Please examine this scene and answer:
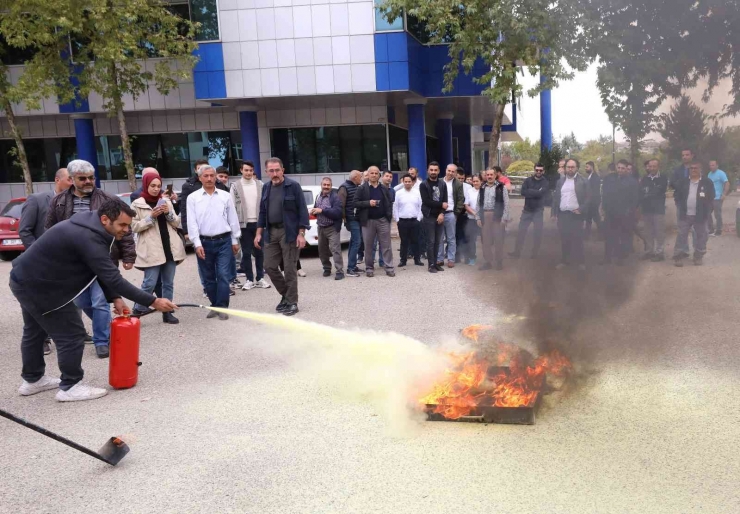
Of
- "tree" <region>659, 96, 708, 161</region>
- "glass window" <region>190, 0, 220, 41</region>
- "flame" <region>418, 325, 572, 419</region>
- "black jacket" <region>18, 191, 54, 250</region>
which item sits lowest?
"flame" <region>418, 325, 572, 419</region>

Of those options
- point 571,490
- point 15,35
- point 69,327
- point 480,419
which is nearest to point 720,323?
point 480,419

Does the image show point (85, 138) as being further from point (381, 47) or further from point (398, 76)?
point (398, 76)

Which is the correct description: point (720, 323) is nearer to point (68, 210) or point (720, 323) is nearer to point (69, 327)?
point (69, 327)

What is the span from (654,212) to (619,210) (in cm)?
67

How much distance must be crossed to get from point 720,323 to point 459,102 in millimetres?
16463

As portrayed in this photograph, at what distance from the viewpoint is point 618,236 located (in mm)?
8734

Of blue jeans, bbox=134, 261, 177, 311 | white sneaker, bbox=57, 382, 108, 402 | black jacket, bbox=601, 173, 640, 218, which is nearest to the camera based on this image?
white sneaker, bbox=57, 382, 108, 402

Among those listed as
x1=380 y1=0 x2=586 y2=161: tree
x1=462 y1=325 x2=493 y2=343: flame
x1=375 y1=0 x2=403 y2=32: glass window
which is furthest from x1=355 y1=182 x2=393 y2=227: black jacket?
x1=375 y1=0 x2=403 y2=32: glass window

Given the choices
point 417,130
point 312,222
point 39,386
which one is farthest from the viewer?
point 417,130

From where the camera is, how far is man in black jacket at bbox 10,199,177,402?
4.70 m

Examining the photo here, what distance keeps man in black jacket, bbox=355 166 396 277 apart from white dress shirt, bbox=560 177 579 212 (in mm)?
2844

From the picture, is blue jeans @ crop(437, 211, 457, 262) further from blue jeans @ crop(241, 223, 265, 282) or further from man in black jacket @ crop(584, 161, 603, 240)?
blue jeans @ crop(241, 223, 265, 282)

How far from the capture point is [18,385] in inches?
215

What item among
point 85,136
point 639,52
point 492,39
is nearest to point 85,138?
point 85,136
